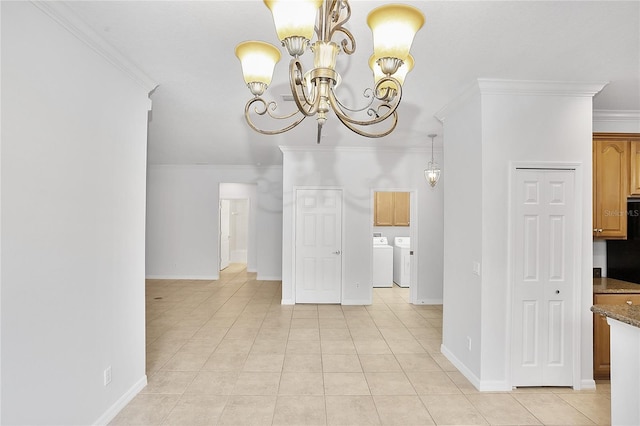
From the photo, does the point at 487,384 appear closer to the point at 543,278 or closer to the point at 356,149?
the point at 543,278

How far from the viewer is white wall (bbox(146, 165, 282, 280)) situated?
7.95m

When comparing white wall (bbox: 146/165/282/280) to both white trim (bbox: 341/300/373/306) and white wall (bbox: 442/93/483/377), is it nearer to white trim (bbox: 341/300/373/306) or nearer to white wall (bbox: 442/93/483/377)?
white trim (bbox: 341/300/373/306)

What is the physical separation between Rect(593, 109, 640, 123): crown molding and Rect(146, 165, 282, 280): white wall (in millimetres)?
5920

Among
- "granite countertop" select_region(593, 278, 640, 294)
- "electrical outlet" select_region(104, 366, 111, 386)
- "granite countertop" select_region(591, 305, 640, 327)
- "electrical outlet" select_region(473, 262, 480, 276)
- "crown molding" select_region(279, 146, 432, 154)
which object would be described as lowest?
"electrical outlet" select_region(104, 366, 111, 386)

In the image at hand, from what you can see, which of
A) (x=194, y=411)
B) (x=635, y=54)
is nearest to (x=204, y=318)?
(x=194, y=411)

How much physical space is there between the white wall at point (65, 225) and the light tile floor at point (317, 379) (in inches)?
23.5

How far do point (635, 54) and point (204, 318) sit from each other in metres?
5.53

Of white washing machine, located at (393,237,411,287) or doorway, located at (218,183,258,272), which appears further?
doorway, located at (218,183,258,272)

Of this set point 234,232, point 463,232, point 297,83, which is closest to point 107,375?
point 297,83

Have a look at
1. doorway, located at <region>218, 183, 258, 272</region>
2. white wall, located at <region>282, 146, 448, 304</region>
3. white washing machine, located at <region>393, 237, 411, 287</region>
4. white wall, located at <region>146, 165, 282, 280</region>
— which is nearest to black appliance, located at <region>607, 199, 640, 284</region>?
white wall, located at <region>282, 146, 448, 304</region>

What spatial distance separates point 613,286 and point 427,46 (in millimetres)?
2924

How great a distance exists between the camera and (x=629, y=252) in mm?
3539

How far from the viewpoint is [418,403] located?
280 centimetres

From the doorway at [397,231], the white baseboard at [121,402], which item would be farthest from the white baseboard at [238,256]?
the white baseboard at [121,402]
